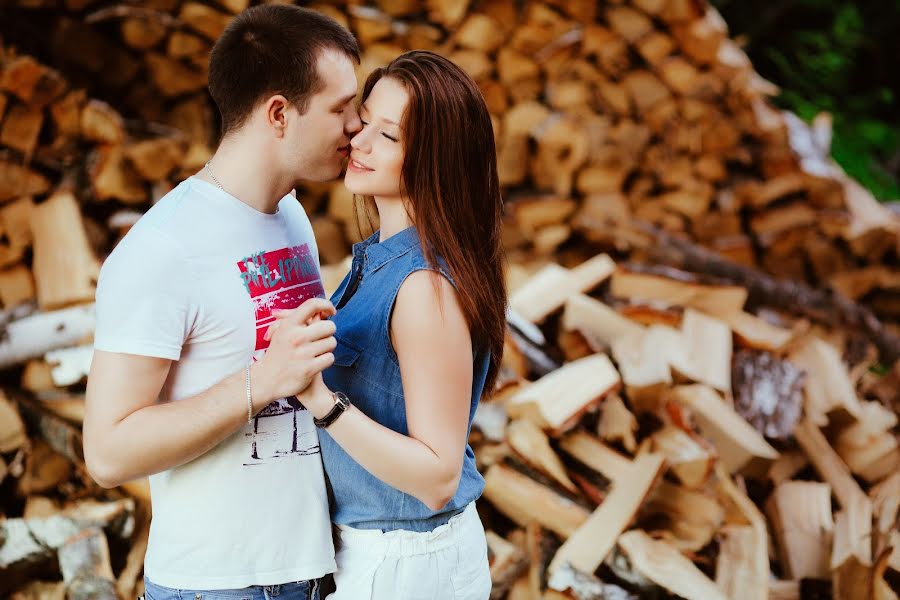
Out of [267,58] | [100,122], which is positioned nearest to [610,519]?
[267,58]

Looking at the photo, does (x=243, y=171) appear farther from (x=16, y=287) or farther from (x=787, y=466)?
(x=787, y=466)

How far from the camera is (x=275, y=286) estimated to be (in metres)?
1.43

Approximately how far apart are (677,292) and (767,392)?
0.59 metres

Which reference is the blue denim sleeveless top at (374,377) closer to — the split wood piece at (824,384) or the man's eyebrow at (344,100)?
the man's eyebrow at (344,100)

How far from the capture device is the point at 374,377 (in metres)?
1.36

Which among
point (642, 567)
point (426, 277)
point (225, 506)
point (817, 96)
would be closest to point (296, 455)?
point (225, 506)

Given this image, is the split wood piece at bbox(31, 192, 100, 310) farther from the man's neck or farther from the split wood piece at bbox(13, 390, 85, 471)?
the man's neck

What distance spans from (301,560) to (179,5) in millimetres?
2934

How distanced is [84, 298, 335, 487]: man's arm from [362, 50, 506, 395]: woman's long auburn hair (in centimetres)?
24

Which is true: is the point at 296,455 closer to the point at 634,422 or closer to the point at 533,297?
the point at 634,422

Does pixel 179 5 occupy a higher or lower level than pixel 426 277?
lower

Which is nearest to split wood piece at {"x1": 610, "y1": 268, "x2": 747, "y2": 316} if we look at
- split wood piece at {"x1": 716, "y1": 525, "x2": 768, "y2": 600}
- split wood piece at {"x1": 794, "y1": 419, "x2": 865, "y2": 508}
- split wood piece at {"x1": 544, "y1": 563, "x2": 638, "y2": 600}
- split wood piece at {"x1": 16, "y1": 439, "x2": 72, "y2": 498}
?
split wood piece at {"x1": 794, "y1": 419, "x2": 865, "y2": 508}

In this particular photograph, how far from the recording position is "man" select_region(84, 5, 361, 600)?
1.22 m

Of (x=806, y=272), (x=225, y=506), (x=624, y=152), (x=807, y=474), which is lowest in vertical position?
(x=806, y=272)
